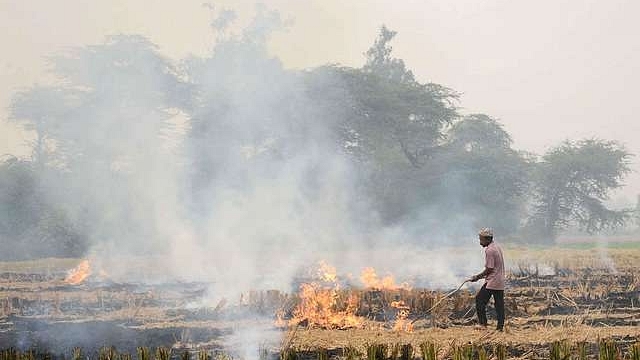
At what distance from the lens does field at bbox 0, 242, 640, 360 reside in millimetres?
9516

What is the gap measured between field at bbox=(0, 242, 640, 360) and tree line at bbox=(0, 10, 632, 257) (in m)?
14.6

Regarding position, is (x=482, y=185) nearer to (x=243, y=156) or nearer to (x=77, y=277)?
(x=243, y=156)

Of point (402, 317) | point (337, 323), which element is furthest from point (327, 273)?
point (337, 323)

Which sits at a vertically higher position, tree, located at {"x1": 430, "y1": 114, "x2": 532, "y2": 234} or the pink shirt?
tree, located at {"x1": 430, "y1": 114, "x2": 532, "y2": 234}

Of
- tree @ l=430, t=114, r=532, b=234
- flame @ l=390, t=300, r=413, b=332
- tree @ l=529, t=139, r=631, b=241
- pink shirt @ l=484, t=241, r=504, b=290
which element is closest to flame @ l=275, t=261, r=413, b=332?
flame @ l=390, t=300, r=413, b=332

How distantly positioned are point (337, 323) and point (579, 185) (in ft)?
121

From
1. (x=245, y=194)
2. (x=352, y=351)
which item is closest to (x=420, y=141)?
(x=245, y=194)

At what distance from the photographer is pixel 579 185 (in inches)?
1767

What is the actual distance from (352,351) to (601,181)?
39.9 m

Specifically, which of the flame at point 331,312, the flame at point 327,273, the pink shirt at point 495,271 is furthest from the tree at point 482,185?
the pink shirt at point 495,271

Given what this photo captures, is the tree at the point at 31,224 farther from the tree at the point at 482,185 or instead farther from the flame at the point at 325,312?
the flame at the point at 325,312

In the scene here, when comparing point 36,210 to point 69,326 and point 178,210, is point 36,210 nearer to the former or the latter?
point 178,210

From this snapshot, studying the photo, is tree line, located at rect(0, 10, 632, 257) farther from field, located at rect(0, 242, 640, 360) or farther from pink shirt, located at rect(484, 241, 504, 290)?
pink shirt, located at rect(484, 241, 504, 290)

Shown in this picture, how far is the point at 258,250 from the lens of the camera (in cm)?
3028
